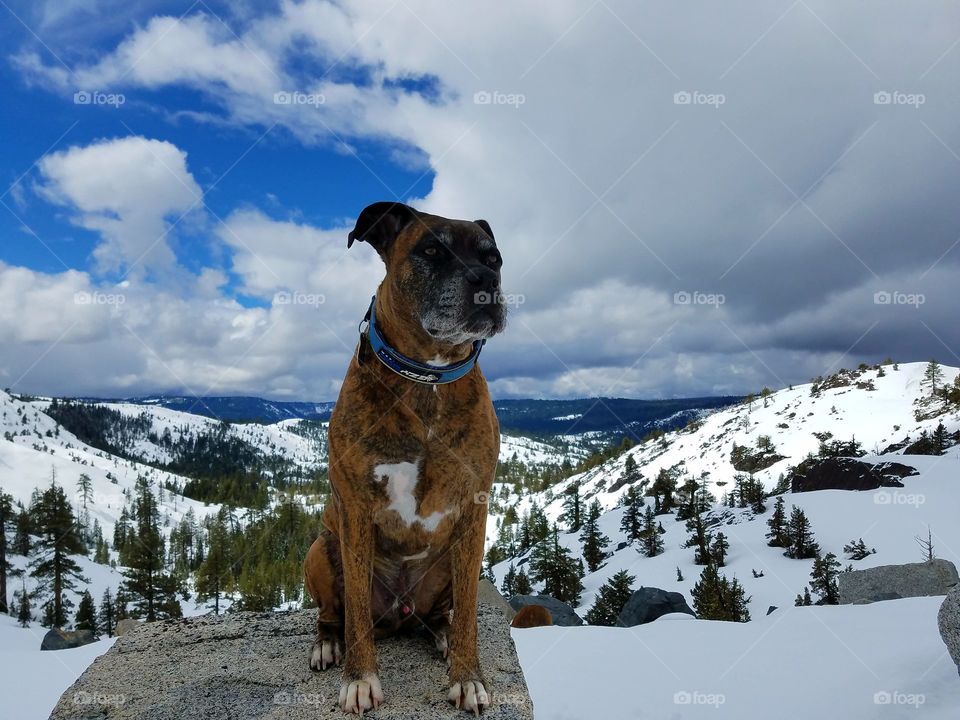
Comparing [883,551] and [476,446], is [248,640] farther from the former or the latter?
[883,551]

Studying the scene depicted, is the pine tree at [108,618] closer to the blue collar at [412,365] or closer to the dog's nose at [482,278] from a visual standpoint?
the blue collar at [412,365]

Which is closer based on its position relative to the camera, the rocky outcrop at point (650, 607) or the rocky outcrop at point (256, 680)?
the rocky outcrop at point (256, 680)

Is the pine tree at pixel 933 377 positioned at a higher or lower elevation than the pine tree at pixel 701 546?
higher

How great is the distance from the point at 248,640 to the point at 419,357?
12.9 ft

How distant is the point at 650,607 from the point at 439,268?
2579cm

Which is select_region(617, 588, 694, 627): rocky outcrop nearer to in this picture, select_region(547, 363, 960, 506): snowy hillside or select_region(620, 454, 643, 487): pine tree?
select_region(547, 363, 960, 506): snowy hillside

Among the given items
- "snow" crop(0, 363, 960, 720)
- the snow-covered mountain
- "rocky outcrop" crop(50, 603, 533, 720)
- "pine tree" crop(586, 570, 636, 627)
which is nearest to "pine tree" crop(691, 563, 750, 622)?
"snow" crop(0, 363, 960, 720)

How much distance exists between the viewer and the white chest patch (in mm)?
3770

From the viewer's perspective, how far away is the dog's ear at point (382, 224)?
13.1ft

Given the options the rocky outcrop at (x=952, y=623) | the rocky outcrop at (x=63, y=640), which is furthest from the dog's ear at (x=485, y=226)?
the rocky outcrop at (x=63, y=640)

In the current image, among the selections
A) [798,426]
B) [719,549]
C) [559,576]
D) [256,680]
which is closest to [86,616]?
[559,576]

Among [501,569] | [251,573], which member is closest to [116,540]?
[251,573]

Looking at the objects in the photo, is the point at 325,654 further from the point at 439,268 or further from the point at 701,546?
the point at 701,546

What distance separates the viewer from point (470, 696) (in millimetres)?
3908
